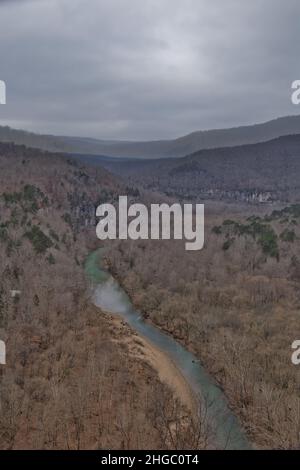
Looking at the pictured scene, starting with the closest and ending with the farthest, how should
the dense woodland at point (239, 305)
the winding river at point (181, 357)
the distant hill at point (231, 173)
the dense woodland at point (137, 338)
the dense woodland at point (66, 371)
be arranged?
the dense woodland at point (66, 371) → the dense woodland at point (137, 338) → the winding river at point (181, 357) → the dense woodland at point (239, 305) → the distant hill at point (231, 173)

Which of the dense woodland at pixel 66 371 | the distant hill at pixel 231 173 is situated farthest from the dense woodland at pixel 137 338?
the distant hill at pixel 231 173

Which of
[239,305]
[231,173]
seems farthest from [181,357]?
[231,173]

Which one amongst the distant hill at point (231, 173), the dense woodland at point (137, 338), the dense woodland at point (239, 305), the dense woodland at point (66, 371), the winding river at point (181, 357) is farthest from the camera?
the distant hill at point (231, 173)

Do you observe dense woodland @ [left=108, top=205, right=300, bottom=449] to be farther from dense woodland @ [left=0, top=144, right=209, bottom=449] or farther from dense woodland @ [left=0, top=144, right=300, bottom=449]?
dense woodland @ [left=0, top=144, right=209, bottom=449]

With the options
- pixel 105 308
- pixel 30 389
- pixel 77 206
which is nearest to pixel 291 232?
pixel 105 308

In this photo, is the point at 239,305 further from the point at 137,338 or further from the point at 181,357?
the point at 137,338

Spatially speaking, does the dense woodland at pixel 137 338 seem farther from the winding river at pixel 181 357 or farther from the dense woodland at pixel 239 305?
the winding river at pixel 181 357
